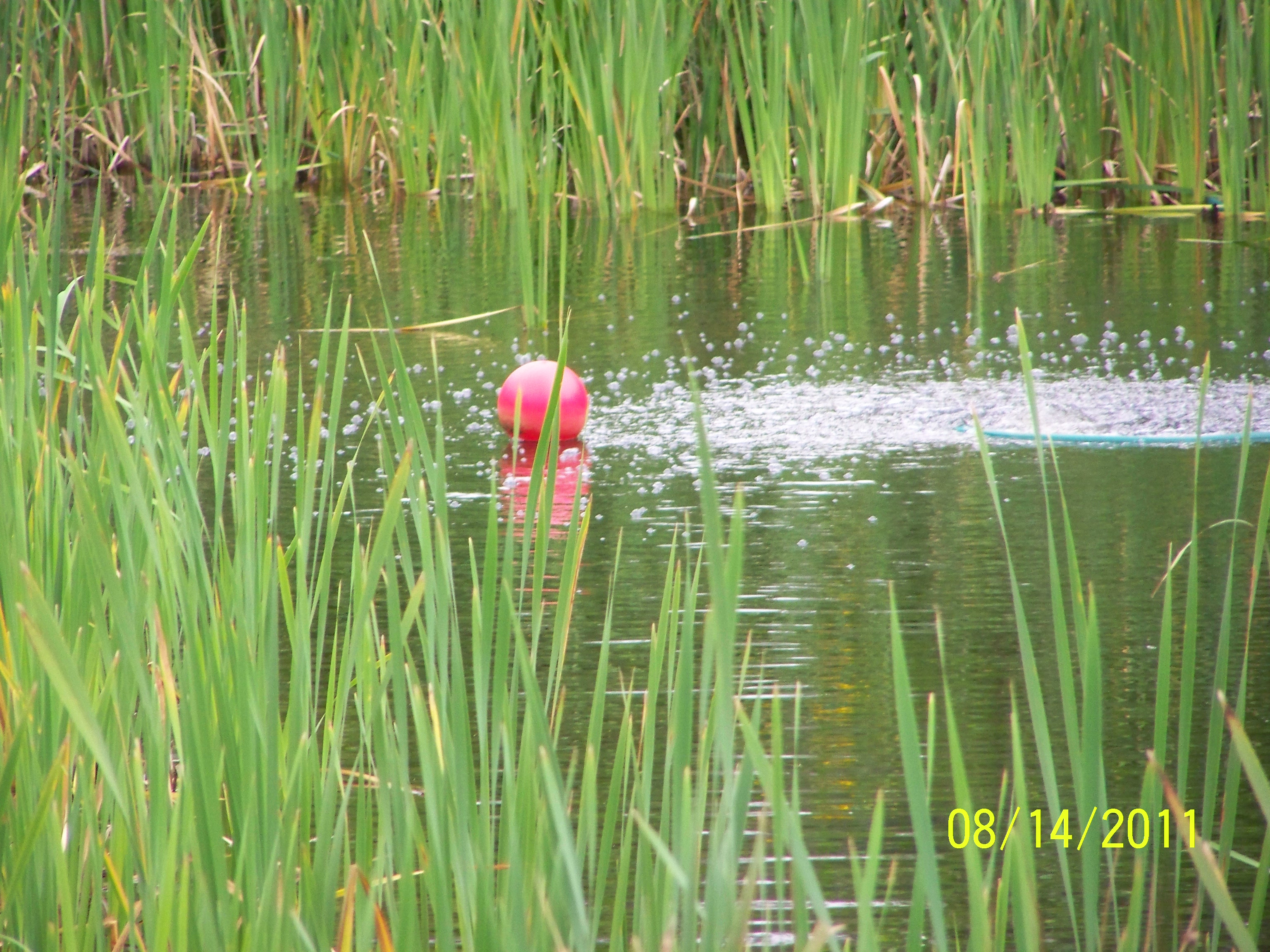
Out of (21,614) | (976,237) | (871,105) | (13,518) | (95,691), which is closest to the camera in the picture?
(21,614)

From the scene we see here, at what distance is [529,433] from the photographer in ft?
10.1

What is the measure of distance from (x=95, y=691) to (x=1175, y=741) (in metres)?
1.15

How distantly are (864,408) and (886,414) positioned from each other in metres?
0.05

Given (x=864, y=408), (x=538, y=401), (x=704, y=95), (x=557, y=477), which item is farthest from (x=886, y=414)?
(x=704, y=95)

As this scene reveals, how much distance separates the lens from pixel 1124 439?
9.75 ft

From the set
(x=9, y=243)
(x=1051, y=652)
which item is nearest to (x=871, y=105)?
(x=1051, y=652)

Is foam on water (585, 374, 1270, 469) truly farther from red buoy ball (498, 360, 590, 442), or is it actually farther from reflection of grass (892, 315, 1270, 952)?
reflection of grass (892, 315, 1270, 952)

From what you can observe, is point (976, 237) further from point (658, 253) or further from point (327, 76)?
point (327, 76)

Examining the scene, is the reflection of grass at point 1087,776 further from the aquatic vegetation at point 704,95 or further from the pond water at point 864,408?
the aquatic vegetation at point 704,95

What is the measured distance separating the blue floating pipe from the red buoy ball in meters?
0.72

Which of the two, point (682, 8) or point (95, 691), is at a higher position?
point (682, 8)

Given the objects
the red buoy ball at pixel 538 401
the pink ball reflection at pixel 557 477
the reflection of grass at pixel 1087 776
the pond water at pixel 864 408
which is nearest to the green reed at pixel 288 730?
the reflection of grass at pixel 1087 776

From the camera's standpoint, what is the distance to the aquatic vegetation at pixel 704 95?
517 cm

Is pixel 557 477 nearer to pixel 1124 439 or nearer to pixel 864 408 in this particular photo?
pixel 864 408
